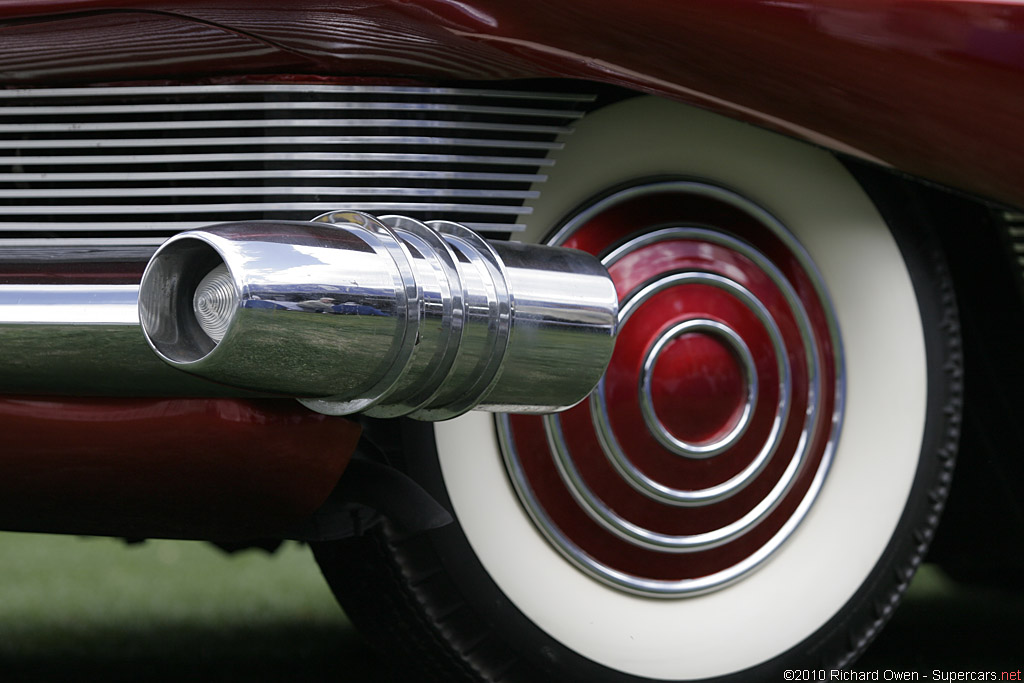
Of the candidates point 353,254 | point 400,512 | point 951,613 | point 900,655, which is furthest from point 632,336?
point 951,613

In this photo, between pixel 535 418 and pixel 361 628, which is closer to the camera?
pixel 535 418

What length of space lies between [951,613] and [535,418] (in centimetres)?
168

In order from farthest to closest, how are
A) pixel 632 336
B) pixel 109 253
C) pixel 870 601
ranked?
pixel 870 601 < pixel 632 336 < pixel 109 253

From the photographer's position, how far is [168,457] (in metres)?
1.29

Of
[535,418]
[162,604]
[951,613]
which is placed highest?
[535,418]

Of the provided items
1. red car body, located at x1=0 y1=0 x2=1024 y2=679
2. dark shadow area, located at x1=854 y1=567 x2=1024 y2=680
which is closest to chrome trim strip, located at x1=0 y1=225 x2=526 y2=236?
red car body, located at x1=0 y1=0 x2=1024 y2=679

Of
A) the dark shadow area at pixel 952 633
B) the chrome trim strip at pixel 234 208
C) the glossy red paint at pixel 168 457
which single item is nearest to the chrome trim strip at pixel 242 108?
the chrome trim strip at pixel 234 208

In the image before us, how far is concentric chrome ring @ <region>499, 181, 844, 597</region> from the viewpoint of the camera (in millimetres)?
1579

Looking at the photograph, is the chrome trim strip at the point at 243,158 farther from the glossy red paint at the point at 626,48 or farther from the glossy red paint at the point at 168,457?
the glossy red paint at the point at 168,457

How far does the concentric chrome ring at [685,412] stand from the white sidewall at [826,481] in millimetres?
30

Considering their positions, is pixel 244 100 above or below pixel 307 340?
above

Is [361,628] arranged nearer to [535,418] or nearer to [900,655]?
[535,418]

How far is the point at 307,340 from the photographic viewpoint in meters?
1.14

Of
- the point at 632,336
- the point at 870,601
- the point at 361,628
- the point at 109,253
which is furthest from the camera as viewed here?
the point at 361,628
